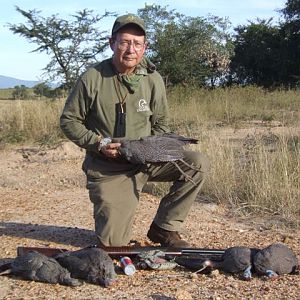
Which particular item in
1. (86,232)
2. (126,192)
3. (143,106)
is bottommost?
(86,232)

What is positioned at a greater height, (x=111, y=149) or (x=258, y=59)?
(x=258, y=59)

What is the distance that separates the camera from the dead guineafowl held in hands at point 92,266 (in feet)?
10.7

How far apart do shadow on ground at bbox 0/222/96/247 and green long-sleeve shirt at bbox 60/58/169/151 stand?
0.79 metres

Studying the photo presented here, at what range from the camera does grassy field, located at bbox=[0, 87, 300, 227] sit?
516 cm

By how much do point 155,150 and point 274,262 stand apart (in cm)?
112

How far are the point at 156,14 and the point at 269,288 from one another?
56.5 ft

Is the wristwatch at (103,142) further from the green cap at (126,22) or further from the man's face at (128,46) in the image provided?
the green cap at (126,22)

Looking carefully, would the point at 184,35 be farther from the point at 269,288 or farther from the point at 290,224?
the point at 269,288

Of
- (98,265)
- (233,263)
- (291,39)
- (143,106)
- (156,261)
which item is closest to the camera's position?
(98,265)

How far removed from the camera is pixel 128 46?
3943 mm

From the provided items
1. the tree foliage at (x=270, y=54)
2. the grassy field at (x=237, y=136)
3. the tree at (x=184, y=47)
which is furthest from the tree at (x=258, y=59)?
the grassy field at (x=237, y=136)

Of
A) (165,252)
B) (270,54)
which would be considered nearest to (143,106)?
(165,252)

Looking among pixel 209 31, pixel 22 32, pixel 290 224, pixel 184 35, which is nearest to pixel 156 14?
pixel 184 35

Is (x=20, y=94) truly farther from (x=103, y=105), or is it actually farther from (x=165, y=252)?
(x=165, y=252)
